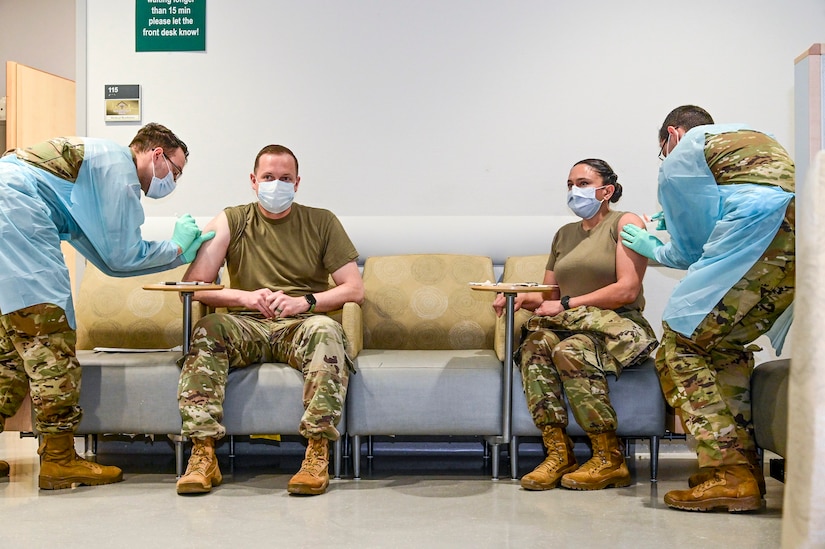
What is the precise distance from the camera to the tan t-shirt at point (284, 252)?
3.65 m

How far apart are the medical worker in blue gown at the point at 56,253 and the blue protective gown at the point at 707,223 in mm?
1885

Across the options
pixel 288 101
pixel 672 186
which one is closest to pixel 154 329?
pixel 288 101

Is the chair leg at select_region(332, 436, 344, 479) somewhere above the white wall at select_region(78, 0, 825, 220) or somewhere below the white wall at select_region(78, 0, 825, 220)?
below

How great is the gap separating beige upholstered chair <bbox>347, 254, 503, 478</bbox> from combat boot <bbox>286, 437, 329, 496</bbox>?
24 centimetres

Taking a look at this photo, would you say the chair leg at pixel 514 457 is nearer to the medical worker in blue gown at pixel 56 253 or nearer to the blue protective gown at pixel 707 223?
the blue protective gown at pixel 707 223

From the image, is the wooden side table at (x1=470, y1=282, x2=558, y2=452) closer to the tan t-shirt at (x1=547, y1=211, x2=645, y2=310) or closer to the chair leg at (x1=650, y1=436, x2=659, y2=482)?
the tan t-shirt at (x1=547, y1=211, x2=645, y2=310)

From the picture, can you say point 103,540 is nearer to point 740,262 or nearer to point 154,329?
point 154,329

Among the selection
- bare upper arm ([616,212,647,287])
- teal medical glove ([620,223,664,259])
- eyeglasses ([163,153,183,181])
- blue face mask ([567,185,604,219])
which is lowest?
bare upper arm ([616,212,647,287])

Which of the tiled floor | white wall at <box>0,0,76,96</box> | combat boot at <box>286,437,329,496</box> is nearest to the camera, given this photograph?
the tiled floor

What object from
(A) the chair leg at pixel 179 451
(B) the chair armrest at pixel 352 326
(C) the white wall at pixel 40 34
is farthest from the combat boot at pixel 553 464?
(C) the white wall at pixel 40 34

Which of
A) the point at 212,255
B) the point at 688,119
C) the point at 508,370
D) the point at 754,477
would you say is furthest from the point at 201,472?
the point at 688,119

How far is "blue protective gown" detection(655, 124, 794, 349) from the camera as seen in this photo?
8.96 ft

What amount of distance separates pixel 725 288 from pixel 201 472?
1.84 metres

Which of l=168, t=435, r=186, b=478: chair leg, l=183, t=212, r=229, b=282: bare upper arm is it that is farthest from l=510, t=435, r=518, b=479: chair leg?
l=183, t=212, r=229, b=282: bare upper arm
